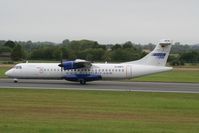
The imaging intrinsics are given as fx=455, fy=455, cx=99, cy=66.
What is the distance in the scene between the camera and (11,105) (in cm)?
2448

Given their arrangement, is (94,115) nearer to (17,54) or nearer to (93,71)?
(93,71)

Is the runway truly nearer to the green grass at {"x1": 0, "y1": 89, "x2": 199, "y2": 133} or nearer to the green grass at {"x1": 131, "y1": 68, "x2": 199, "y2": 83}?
the green grass at {"x1": 0, "y1": 89, "x2": 199, "y2": 133}

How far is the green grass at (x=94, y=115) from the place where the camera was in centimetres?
1627

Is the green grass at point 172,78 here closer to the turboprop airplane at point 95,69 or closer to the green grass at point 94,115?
the turboprop airplane at point 95,69

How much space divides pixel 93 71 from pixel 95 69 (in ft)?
0.97

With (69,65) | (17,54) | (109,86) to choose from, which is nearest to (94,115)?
(109,86)

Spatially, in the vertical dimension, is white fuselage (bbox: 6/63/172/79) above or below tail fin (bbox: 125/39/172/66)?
below

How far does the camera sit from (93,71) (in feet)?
148

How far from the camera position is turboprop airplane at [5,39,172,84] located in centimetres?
4456

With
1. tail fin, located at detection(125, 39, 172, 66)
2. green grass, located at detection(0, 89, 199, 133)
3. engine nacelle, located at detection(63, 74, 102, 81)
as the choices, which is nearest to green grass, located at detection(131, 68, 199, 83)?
tail fin, located at detection(125, 39, 172, 66)

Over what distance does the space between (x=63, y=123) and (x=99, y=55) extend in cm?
9504

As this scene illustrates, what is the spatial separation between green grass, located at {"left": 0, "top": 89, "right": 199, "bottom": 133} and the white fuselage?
550 inches

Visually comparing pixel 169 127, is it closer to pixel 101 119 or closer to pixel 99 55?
pixel 101 119

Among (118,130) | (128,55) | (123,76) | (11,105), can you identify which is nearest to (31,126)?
(118,130)
